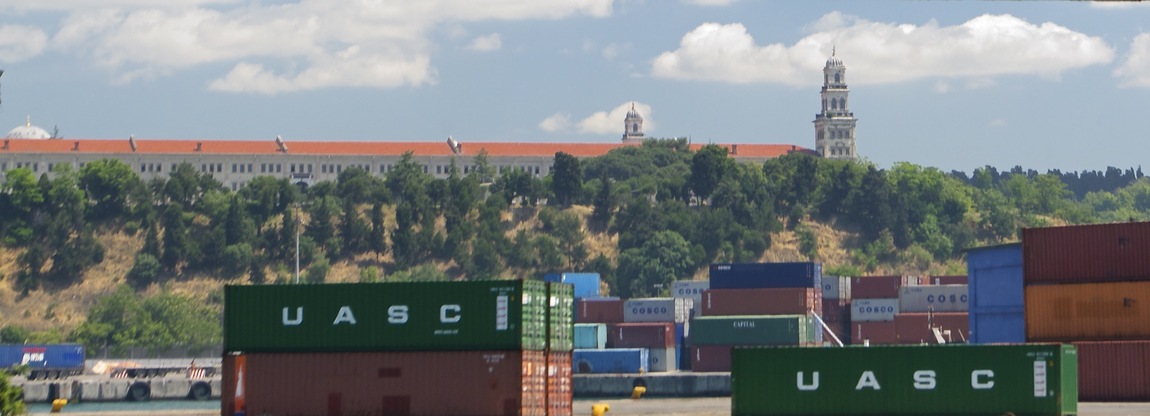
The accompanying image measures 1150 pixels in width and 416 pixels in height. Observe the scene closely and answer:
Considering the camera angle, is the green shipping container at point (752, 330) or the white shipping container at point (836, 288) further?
the white shipping container at point (836, 288)

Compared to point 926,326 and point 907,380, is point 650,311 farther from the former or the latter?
point 907,380

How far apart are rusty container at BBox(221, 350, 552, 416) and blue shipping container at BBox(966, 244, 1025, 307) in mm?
27811

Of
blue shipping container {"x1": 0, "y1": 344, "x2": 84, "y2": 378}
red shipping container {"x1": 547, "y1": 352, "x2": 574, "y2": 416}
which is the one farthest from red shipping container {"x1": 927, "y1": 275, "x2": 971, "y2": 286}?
red shipping container {"x1": 547, "y1": 352, "x2": 574, "y2": 416}

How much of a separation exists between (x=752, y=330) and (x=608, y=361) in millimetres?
11279

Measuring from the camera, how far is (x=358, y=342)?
1994 inches

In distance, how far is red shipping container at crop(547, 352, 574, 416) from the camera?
51.1m

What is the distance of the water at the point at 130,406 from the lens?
91312 mm

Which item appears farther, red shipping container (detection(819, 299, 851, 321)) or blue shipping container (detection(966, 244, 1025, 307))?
red shipping container (detection(819, 299, 851, 321))

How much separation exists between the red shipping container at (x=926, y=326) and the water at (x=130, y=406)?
45.2 meters

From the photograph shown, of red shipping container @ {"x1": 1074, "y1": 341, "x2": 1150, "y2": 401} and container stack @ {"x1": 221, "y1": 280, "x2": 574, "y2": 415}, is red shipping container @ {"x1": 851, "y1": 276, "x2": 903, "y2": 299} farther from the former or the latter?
container stack @ {"x1": 221, "y1": 280, "x2": 574, "y2": 415}

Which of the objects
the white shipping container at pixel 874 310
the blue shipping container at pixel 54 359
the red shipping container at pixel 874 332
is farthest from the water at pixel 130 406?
the white shipping container at pixel 874 310

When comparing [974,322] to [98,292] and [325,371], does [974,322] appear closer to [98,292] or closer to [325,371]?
[325,371]

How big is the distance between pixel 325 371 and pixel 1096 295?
94.5 ft

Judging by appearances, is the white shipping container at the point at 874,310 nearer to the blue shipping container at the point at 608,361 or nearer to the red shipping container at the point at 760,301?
the red shipping container at the point at 760,301
